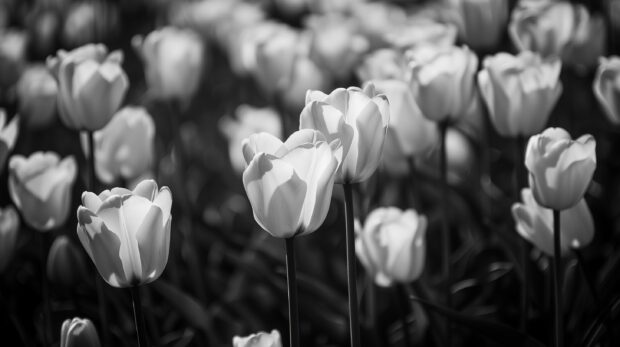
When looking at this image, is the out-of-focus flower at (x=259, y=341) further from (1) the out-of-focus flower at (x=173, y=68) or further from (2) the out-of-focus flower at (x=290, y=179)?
(1) the out-of-focus flower at (x=173, y=68)

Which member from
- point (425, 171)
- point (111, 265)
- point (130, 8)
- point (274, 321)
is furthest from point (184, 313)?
point (130, 8)

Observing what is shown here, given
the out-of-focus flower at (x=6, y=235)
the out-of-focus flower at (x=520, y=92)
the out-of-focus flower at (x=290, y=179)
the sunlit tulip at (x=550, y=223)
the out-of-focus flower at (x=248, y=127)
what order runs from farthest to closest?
the out-of-focus flower at (x=248, y=127) → the out-of-focus flower at (x=6, y=235) → the out-of-focus flower at (x=520, y=92) → the sunlit tulip at (x=550, y=223) → the out-of-focus flower at (x=290, y=179)

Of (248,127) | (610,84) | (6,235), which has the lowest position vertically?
(248,127)

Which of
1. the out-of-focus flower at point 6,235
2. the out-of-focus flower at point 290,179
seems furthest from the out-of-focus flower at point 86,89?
the out-of-focus flower at point 290,179

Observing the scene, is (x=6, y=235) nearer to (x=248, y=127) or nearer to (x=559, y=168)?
(x=248, y=127)

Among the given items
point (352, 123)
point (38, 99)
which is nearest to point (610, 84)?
point (352, 123)

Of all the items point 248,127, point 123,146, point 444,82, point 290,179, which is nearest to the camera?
point 290,179
